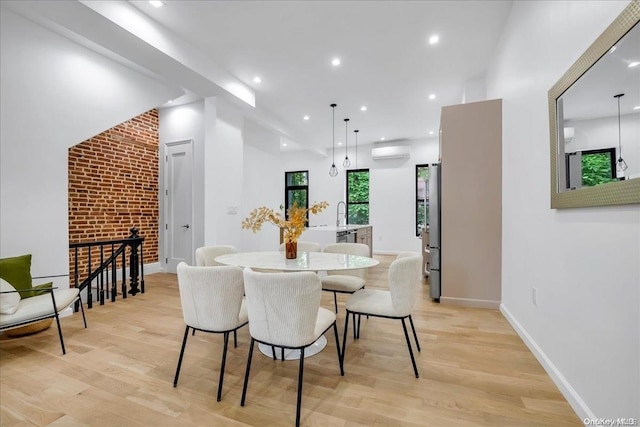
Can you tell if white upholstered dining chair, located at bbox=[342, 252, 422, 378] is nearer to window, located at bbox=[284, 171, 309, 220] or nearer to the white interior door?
the white interior door

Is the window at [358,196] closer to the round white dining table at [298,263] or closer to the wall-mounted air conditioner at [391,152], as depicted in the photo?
the wall-mounted air conditioner at [391,152]

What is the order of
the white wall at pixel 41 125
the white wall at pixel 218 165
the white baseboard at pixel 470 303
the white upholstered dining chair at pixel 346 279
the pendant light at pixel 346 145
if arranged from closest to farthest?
the white upholstered dining chair at pixel 346 279 < the white wall at pixel 41 125 < the white baseboard at pixel 470 303 < the white wall at pixel 218 165 < the pendant light at pixel 346 145

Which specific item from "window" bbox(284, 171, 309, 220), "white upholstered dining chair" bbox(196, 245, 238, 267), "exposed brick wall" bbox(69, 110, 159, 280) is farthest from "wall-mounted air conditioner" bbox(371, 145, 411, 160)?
"white upholstered dining chair" bbox(196, 245, 238, 267)

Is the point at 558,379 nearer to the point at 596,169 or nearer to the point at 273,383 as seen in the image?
the point at 596,169

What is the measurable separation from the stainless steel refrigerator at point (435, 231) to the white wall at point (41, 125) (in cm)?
433

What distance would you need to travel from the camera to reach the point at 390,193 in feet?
26.6

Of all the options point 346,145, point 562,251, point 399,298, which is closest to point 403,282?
point 399,298

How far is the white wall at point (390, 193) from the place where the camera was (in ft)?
25.8

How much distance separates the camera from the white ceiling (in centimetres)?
284

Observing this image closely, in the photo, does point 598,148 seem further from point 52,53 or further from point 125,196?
point 125,196

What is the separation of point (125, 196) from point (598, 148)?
233 inches

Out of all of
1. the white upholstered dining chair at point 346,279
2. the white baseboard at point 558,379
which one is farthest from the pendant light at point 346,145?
the white baseboard at point 558,379

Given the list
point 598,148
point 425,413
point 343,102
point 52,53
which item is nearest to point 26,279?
point 52,53

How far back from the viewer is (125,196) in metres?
4.91
